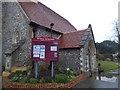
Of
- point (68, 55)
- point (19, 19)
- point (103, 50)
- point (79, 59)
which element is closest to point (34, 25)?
point (19, 19)

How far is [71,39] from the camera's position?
12508mm

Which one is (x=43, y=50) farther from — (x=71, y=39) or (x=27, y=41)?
(x=71, y=39)

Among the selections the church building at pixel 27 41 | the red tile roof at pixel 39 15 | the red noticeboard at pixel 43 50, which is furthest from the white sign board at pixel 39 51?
the red tile roof at pixel 39 15

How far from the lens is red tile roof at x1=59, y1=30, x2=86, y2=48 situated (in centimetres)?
1138

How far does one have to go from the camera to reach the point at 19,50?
10.2m

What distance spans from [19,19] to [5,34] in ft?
9.43

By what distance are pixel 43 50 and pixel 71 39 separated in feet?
18.2

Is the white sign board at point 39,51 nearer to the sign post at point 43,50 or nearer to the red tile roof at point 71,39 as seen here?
the sign post at point 43,50

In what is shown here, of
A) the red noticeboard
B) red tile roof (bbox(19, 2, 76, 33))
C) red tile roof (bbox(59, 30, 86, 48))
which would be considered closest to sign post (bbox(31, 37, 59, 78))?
the red noticeboard

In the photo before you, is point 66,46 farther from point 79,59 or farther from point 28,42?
point 28,42

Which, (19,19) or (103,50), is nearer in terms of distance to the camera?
(19,19)

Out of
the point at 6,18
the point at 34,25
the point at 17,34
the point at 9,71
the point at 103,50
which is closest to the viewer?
the point at 9,71

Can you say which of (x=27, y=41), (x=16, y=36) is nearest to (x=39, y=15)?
(x=16, y=36)

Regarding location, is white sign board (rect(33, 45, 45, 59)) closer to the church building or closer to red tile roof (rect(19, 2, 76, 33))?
the church building
